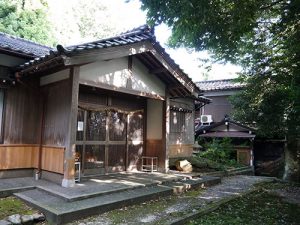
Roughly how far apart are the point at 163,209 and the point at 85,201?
198cm

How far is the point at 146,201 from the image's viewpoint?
786cm

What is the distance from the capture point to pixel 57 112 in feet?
29.0

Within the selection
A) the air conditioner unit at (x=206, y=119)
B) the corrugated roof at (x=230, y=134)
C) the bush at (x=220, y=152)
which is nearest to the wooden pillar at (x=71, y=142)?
the bush at (x=220, y=152)

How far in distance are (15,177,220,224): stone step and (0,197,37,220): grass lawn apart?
12 cm

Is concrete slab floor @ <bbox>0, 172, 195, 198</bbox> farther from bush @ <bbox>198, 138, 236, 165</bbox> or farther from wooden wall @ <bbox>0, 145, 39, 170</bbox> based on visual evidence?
bush @ <bbox>198, 138, 236, 165</bbox>

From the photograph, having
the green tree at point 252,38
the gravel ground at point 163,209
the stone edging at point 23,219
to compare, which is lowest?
the gravel ground at point 163,209

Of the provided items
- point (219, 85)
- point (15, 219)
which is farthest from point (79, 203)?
point (219, 85)

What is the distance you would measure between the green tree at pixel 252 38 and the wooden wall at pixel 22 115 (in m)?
5.00

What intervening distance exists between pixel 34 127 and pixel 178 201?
5305 mm

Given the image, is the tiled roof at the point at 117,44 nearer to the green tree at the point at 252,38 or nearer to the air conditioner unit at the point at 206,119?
the green tree at the point at 252,38

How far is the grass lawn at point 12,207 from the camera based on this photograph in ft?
20.6

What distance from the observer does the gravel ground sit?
243 inches

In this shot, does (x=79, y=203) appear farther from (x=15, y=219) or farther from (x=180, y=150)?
(x=180, y=150)

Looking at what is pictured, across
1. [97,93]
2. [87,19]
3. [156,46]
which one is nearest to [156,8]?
[156,46]
